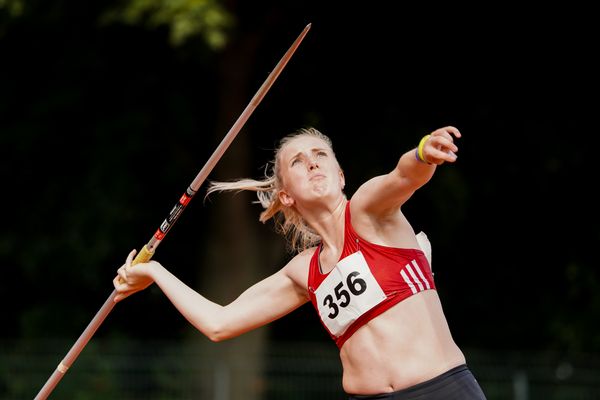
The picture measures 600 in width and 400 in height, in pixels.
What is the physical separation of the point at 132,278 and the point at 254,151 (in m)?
9.11

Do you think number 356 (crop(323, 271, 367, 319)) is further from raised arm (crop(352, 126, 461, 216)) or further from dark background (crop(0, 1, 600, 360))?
dark background (crop(0, 1, 600, 360))

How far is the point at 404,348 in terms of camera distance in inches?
187

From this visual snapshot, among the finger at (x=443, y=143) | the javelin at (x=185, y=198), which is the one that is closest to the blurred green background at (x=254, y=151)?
the javelin at (x=185, y=198)

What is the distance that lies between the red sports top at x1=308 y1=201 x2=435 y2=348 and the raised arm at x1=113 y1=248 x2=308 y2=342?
0.41 metres

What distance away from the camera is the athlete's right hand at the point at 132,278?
544 centimetres

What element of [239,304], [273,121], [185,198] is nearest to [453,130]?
[239,304]

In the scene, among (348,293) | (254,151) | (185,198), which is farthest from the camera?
(254,151)

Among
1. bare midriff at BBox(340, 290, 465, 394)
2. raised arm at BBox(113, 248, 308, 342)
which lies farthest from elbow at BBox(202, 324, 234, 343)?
bare midriff at BBox(340, 290, 465, 394)

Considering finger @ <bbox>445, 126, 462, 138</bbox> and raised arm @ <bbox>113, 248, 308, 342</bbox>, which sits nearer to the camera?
finger @ <bbox>445, 126, 462, 138</bbox>

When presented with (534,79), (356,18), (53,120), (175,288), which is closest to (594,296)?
(534,79)

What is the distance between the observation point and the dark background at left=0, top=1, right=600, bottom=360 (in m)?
13.8

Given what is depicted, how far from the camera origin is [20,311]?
1568 centimetres

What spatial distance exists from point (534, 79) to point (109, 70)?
541 centimetres

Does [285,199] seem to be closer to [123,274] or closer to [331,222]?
[331,222]
